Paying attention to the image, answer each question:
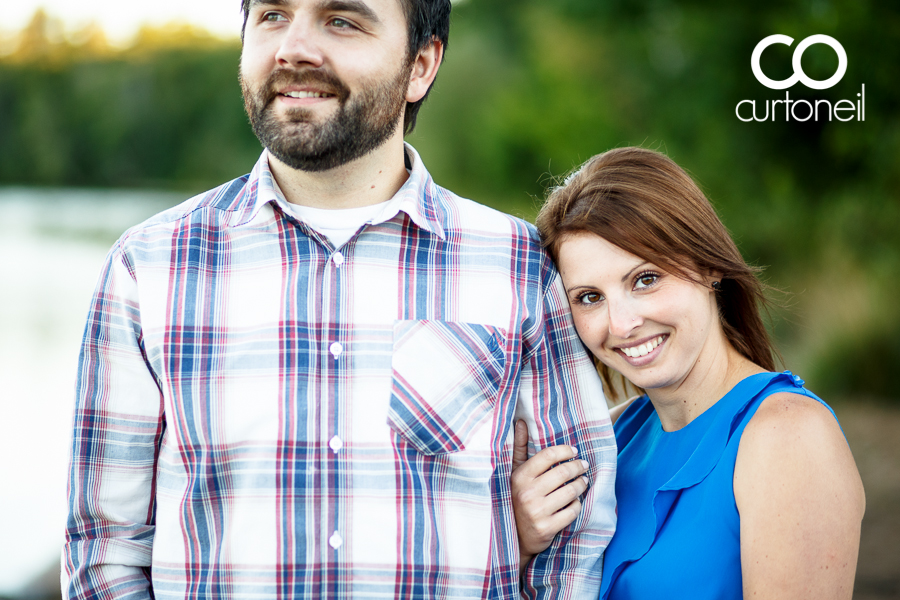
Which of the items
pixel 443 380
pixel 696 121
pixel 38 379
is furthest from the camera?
pixel 696 121

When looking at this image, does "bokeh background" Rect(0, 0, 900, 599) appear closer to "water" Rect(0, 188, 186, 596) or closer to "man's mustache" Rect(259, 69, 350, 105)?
"water" Rect(0, 188, 186, 596)

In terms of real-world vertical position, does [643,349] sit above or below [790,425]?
above

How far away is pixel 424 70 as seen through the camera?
1.90 m

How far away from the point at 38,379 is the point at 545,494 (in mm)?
7261

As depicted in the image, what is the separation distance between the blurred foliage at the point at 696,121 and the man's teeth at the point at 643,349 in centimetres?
59

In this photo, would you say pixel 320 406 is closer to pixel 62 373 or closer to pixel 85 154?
pixel 62 373

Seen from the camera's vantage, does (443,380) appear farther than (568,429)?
No

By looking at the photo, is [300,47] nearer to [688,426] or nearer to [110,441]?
[110,441]

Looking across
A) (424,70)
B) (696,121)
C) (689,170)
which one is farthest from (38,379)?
(696,121)

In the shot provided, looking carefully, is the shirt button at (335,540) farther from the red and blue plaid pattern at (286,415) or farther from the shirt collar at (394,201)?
the shirt collar at (394,201)

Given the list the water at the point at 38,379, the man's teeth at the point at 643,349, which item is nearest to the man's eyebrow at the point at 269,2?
the man's teeth at the point at 643,349

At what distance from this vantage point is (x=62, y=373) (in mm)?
7984

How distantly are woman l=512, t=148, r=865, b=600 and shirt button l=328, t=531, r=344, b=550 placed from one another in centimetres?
42

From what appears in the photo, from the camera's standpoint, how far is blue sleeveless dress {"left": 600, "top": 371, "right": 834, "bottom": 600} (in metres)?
1.67
